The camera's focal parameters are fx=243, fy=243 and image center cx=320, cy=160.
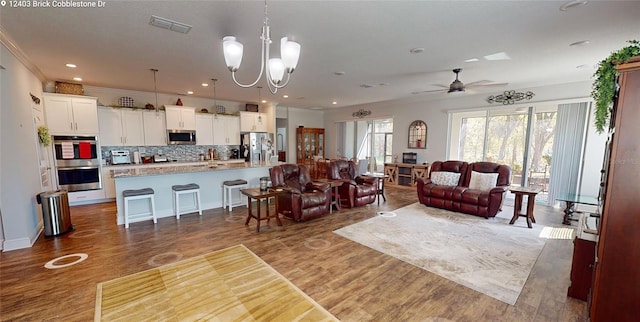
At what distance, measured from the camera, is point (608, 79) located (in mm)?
1885

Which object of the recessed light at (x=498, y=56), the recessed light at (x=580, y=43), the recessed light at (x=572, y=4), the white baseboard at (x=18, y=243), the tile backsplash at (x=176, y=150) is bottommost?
the white baseboard at (x=18, y=243)

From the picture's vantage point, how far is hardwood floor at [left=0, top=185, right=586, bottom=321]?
7.06 feet

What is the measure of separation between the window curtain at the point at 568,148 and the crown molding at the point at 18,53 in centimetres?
924

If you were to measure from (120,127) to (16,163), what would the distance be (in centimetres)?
299

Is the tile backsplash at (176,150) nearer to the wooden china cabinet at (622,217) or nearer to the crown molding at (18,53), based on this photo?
the crown molding at (18,53)

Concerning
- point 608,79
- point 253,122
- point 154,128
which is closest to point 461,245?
point 608,79

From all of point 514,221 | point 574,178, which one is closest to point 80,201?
point 514,221

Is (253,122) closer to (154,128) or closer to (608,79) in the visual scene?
(154,128)

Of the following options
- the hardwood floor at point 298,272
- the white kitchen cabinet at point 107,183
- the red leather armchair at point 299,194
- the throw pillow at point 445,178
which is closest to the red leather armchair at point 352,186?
the red leather armchair at point 299,194

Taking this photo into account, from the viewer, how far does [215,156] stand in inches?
295

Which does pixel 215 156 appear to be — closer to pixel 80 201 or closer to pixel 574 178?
pixel 80 201

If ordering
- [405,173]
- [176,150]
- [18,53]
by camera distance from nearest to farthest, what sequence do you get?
1. [18,53]
2. [176,150]
3. [405,173]

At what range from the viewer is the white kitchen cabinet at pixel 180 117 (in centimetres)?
643

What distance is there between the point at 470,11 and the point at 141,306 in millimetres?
4112
